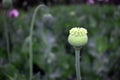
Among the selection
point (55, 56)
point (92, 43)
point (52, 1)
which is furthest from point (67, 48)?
point (52, 1)

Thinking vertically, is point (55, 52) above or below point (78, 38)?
below

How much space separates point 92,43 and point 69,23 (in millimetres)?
329

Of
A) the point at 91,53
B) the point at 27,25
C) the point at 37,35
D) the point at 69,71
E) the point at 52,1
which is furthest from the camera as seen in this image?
the point at 52,1

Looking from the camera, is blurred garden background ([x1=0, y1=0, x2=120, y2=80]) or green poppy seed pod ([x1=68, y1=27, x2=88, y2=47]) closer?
green poppy seed pod ([x1=68, y1=27, x2=88, y2=47])

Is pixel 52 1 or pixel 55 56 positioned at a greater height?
pixel 55 56

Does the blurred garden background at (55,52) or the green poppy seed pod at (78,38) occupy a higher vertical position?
the green poppy seed pod at (78,38)

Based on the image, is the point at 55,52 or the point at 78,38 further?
the point at 55,52

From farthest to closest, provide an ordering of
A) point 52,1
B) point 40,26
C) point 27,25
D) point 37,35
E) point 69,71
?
1. point 52,1
2. point 27,25
3. point 40,26
4. point 37,35
5. point 69,71

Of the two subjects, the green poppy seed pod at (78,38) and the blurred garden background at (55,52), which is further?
the blurred garden background at (55,52)

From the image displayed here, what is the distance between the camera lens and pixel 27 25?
295 centimetres

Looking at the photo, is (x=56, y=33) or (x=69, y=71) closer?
(x=69, y=71)

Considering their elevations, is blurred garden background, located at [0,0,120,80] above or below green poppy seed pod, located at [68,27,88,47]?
below

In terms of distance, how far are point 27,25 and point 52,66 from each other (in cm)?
94

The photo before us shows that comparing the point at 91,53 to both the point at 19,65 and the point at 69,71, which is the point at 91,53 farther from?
the point at 19,65
